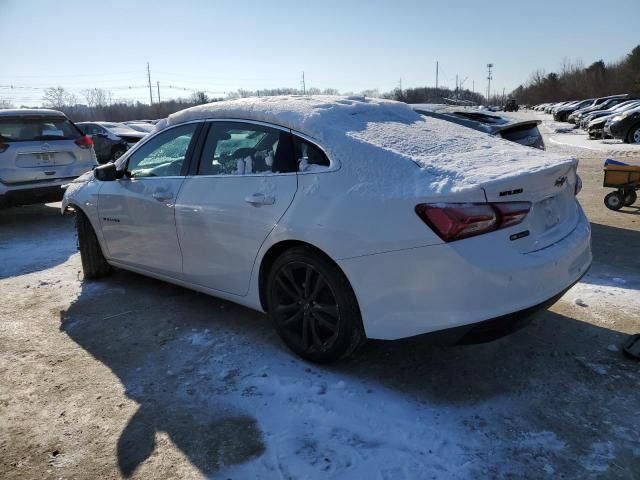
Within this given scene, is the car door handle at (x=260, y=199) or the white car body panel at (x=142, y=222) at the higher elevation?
the car door handle at (x=260, y=199)

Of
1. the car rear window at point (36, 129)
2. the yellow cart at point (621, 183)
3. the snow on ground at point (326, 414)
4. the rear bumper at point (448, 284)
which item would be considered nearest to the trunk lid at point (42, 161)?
the car rear window at point (36, 129)

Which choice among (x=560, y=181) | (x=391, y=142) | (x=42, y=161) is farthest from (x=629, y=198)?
(x=42, y=161)

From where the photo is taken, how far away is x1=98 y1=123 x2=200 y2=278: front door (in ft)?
13.2

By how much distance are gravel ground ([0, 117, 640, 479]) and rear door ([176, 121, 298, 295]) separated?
56 cm

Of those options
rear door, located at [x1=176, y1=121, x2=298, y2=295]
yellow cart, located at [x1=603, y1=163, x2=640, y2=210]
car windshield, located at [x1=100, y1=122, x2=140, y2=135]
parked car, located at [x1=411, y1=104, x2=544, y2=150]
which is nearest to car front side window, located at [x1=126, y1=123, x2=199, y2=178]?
rear door, located at [x1=176, y1=121, x2=298, y2=295]

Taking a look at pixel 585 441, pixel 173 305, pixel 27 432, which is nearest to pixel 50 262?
pixel 173 305

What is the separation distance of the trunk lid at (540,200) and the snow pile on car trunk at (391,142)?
2.2 inches

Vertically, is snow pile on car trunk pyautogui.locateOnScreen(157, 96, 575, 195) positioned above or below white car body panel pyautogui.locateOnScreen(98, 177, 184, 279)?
above

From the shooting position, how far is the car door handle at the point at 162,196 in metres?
3.96

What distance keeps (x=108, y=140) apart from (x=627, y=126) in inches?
697

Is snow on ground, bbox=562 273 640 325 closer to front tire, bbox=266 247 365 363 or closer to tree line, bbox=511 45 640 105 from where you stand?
front tire, bbox=266 247 365 363

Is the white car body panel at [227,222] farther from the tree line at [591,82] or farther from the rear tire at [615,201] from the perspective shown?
the tree line at [591,82]

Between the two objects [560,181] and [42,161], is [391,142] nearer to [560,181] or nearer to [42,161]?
[560,181]

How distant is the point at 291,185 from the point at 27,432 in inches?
79.3
